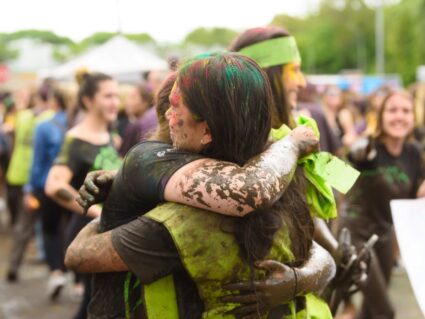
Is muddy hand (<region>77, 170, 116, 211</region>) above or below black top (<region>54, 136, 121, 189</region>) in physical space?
above

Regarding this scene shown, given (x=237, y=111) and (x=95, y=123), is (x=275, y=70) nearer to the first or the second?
(x=237, y=111)

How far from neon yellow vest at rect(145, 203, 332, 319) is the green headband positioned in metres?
1.32

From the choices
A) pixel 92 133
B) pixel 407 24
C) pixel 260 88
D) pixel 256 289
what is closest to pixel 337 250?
pixel 256 289

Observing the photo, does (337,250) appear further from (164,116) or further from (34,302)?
(34,302)

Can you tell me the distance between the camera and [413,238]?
2367 millimetres

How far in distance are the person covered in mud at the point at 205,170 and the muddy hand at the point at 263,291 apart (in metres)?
0.01

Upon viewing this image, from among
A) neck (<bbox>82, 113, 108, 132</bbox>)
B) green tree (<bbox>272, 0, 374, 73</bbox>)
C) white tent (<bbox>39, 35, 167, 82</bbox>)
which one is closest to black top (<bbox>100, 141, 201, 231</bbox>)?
neck (<bbox>82, 113, 108, 132</bbox>)

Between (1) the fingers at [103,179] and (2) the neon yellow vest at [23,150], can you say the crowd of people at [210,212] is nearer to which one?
(1) the fingers at [103,179]

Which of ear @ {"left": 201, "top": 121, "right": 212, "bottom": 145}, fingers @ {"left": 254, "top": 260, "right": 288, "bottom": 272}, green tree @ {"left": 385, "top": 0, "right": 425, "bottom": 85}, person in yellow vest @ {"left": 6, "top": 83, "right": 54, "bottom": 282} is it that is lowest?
green tree @ {"left": 385, "top": 0, "right": 425, "bottom": 85}

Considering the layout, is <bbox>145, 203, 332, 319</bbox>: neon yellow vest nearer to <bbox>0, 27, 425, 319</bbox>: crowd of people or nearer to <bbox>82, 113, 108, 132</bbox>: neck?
<bbox>0, 27, 425, 319</bbox>: crowd of people

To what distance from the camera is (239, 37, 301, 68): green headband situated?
3.17 meters

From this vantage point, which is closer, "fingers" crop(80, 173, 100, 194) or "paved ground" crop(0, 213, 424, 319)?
"fingers" crop(80, 173, 100, 194)

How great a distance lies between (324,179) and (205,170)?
510 mm

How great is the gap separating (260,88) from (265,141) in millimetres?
157
